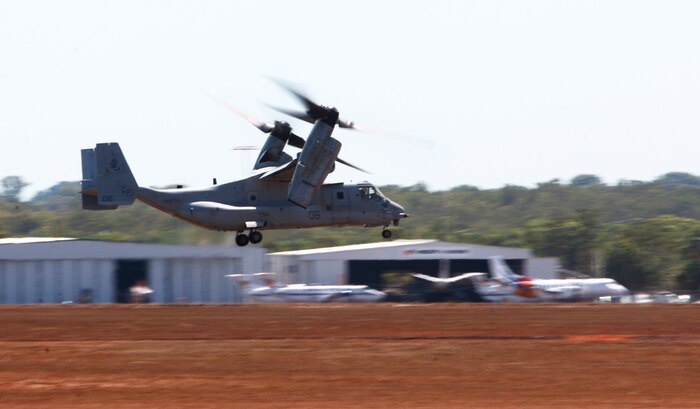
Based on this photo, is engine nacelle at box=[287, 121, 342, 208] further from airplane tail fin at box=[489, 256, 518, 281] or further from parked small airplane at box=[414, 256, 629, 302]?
airplane tail fin at box=[489, 256, 518, 281]

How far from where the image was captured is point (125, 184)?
44.5 m

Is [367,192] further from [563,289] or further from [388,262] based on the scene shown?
[388,262]

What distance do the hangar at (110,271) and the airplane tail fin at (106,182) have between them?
26.5m

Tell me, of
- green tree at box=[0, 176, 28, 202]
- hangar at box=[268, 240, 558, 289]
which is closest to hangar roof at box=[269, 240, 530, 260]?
hangar at box=[268, 240, 558, 289]

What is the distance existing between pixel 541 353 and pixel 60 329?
19.4 meters

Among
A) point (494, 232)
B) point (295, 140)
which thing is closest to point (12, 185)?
point (494, 232)

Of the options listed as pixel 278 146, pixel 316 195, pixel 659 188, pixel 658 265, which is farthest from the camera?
pixel 659 188

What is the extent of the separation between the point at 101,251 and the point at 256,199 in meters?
30.4

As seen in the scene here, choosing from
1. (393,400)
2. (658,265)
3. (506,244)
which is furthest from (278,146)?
(506,244)

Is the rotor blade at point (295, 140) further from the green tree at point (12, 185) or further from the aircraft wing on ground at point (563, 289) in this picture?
the green tree at point (12, 185)

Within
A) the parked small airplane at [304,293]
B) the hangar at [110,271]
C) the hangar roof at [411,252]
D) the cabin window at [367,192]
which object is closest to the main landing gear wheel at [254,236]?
the cabin window at [367,192]

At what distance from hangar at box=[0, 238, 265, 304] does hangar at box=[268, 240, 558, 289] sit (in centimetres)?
724

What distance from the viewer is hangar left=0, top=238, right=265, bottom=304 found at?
7144 centimetres

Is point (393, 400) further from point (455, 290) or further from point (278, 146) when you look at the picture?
point (455, 290)
